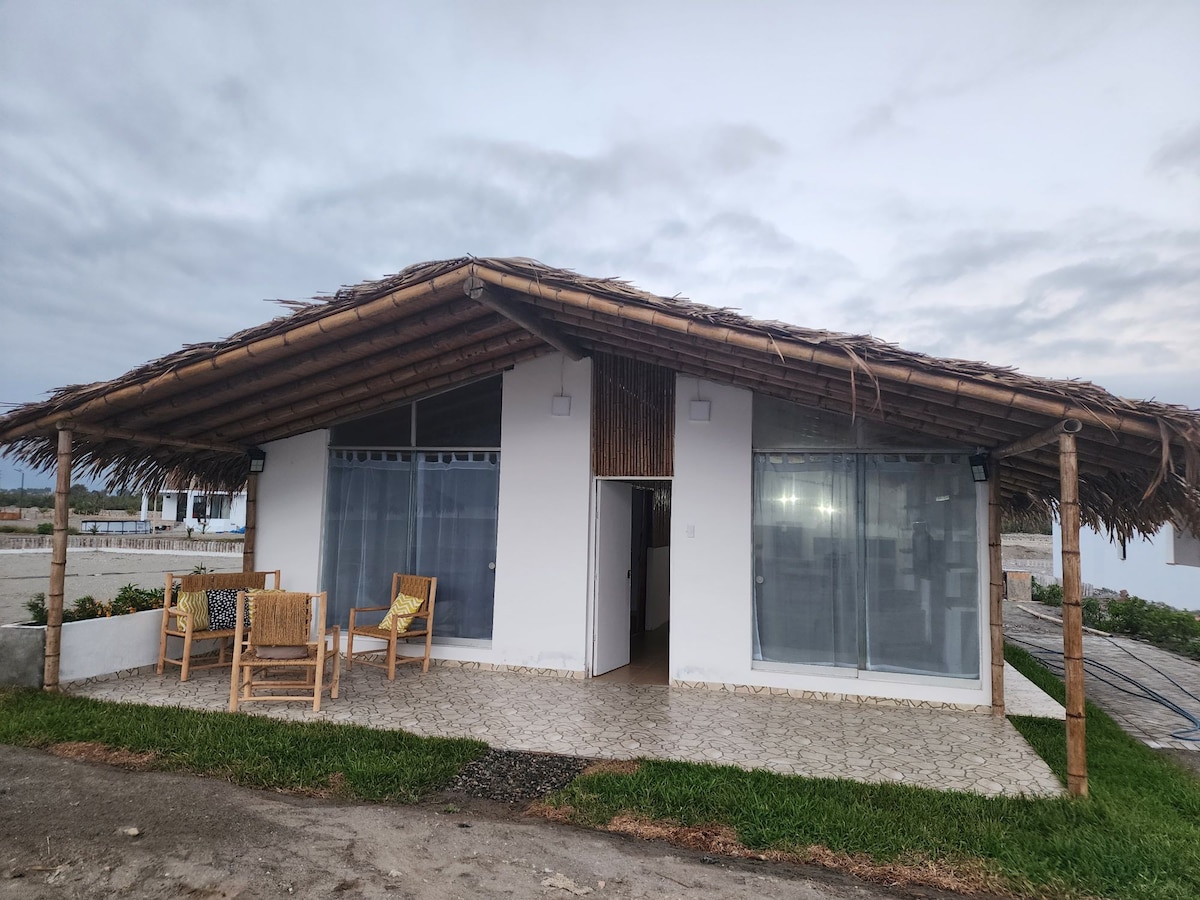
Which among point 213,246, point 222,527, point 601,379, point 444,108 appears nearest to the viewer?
point 601,379

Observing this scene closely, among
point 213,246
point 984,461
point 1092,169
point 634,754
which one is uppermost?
point 213,246

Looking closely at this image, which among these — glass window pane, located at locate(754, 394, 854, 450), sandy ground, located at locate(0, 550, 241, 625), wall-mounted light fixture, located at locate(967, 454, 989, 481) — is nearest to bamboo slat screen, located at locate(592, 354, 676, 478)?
glass window pane, located at locate(754, 394, 854, 450)

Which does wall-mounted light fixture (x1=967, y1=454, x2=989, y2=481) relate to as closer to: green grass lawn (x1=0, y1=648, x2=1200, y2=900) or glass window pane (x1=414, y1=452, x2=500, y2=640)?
green grass lawn (x1=0, y1=648, x2=1200, y2=900)

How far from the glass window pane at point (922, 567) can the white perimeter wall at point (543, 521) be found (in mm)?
2948

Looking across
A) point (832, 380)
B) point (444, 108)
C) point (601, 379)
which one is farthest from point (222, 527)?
point (832, 380)

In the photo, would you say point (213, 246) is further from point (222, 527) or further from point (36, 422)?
point (36, 422)

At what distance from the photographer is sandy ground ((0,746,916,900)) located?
3115 mm

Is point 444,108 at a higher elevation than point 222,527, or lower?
higher

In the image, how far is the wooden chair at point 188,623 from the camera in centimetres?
694

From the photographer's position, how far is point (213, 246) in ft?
125

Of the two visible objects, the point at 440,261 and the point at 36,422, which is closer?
the point at 440,261

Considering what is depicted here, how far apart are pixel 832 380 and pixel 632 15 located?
605cm

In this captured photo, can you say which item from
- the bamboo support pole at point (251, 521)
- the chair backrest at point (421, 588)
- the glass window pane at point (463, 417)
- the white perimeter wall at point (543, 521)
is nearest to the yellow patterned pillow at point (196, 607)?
the bamboo support pole at point (251, 521)

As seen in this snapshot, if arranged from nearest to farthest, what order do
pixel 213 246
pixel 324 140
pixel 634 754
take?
pixel 634 754, pixel 324 140, pixel 213 246
